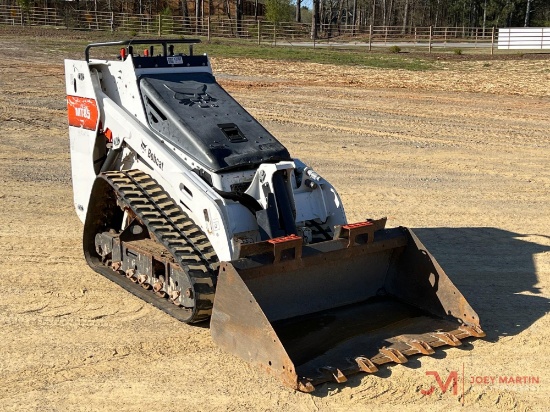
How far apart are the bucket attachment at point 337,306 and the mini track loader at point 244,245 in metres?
0.01

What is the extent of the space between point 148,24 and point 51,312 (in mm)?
40093

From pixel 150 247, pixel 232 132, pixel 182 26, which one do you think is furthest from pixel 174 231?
pixel 182 26

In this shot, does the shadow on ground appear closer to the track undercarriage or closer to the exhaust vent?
the track undercarriage

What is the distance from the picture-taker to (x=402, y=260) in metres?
6.90

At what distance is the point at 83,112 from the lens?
8.16 metres

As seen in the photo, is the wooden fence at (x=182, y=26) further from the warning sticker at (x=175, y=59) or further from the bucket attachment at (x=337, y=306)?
the bucket attachment at (x=337, y=306)

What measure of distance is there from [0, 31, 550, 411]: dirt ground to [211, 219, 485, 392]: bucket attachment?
15 cm

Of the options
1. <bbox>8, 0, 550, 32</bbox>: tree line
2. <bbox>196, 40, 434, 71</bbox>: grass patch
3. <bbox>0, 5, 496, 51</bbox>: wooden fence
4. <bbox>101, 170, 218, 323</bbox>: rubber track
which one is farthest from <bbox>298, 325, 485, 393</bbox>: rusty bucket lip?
<bbox>8, 0, 550, 32</bbox>: tree line

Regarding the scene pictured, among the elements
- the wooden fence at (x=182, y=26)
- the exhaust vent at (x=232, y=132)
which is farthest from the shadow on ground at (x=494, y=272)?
the wooden fence at (x=182, y=26)

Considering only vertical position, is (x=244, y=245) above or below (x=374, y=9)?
below

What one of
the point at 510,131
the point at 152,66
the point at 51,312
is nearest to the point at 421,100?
the point at 510,131

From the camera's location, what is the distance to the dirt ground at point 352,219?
5.54 meters

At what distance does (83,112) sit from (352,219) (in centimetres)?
340

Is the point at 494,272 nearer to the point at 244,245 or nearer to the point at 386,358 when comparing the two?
the point at 386,358
